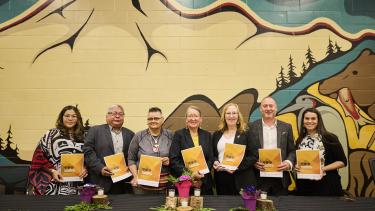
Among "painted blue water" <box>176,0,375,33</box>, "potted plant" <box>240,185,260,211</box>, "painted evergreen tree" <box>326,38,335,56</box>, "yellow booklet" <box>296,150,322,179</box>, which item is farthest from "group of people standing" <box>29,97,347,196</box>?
"painted blue water" <box>176,0,375,33</box>

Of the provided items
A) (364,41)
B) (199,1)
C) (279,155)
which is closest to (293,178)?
(279,155)

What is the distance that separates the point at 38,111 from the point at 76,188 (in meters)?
1.27

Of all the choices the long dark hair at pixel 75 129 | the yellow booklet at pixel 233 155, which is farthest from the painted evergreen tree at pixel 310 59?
the long dark hair at pixel 75 129

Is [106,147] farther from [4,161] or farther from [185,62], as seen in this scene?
[4,161]

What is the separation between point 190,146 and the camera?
10.7 ft

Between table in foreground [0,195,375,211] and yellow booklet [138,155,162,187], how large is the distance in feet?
0.64

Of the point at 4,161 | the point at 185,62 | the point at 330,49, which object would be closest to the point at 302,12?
the point at 330,49

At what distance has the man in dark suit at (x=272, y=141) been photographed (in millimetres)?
3299

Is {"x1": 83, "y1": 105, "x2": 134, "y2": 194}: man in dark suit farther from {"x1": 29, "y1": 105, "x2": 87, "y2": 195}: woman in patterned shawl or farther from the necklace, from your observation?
the necklace

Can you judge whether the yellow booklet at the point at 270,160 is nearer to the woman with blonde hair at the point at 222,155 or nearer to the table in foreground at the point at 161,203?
the woman with blonde hair at the point at 222,155

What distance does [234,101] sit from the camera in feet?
13.4

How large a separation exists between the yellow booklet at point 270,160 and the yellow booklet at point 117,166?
1.31 m

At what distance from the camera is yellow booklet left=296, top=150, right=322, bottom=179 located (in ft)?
9.84

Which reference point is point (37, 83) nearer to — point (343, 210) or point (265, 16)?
point (265, 16)
